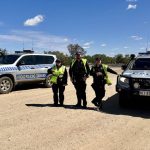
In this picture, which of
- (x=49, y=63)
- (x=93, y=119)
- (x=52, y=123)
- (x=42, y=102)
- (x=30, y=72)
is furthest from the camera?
(x=49, y=63)

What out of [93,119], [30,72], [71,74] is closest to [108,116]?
[93,119]

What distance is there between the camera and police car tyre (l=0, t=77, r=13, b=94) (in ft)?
45.0

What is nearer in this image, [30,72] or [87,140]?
[87,140]

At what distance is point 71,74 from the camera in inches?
404

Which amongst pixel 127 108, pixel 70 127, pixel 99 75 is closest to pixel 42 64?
pixel 99 75

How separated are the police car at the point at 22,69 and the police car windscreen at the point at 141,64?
534 centimetres

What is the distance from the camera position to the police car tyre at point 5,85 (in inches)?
539

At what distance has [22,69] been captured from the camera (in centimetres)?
1451

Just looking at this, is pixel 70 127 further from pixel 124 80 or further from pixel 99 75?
pixel 124 80

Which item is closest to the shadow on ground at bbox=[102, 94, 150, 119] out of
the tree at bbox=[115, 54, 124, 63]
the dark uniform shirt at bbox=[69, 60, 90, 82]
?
the dark uniform shirt at bbox=[69, 60, 90, 82]

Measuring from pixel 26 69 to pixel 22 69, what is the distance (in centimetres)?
24

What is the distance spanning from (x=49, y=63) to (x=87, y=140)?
9.56m

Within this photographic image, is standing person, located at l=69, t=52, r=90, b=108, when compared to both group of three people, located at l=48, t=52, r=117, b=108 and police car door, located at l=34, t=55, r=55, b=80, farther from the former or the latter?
police car door, located at l=34, t=55, r=55, b=80

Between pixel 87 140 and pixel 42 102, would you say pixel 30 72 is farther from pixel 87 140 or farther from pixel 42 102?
pixel 87 140
